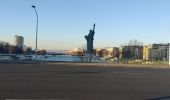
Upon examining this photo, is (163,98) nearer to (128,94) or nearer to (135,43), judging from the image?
(128,94)

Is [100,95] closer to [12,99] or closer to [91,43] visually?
[12,99]

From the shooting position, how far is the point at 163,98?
1611 cm

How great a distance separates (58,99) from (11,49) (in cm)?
18036

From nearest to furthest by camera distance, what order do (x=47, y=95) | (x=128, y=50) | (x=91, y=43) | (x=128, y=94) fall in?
(x=47, y=95) < (x=128, y=94) < (x=91, y=43) < (x=128, y=50)

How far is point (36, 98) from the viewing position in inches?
577

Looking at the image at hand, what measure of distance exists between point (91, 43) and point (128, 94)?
91.0 meters

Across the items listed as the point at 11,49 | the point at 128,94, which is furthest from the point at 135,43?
the point at 128,94

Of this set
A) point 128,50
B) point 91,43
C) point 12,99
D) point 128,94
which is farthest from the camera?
point 128,50

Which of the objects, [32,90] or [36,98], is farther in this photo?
[32,90]

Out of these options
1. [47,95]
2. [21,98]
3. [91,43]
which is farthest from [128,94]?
[91,43]

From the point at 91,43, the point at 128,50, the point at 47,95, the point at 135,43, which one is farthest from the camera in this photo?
the point at 135,43

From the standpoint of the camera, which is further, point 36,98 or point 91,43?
point 91,43

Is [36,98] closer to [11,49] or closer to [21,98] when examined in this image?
[21,98]

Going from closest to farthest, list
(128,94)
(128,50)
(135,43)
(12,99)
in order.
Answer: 1. (12,99)
2. (128,94)
3. (128,50)
4. (135,43)
